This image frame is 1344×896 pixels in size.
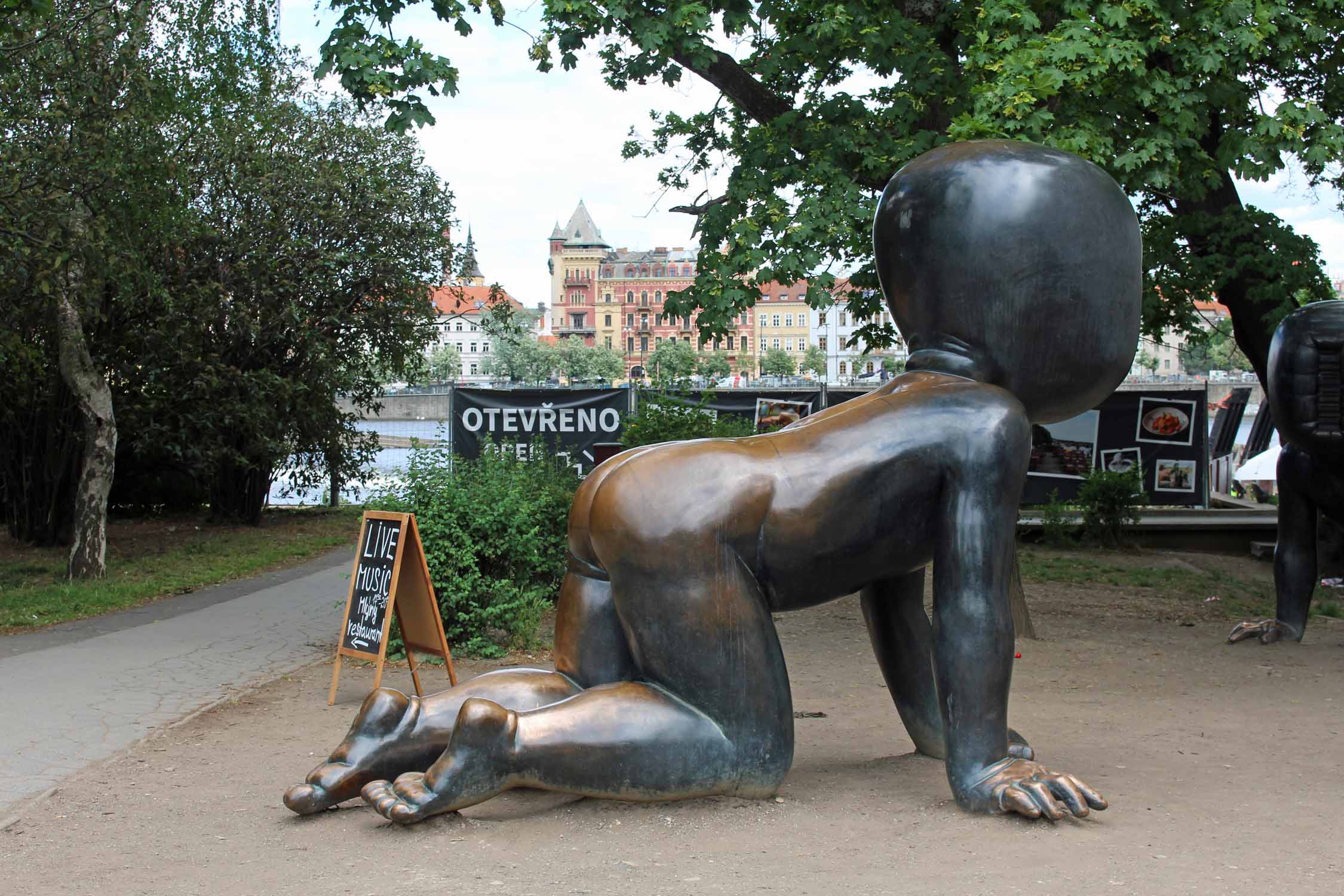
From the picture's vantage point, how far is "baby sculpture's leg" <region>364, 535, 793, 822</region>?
12.4ft

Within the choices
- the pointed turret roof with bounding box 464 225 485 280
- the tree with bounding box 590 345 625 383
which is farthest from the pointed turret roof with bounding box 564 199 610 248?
the pointed turret roof with bounding box 464 225 485 280

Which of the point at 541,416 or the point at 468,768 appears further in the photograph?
the point at 541,416

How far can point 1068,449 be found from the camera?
18.5 metres

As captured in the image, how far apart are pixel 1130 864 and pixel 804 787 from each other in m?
1.26

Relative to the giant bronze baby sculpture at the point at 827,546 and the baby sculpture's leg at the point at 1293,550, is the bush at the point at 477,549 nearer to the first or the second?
the giant bronze baby sculpture at the point at 827,546

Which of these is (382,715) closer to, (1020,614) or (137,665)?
(137,665)

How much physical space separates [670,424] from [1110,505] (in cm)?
748

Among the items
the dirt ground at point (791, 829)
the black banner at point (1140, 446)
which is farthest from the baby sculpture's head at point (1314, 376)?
the black banner at point (1140, 446)

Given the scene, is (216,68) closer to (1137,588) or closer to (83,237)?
(83,237)

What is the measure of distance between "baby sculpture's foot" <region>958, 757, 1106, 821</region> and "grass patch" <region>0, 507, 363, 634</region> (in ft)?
28.3

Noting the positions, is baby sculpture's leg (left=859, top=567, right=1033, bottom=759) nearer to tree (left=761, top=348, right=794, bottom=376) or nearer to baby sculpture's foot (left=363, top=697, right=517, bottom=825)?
baby sculpture's foot (left=363, top=697, right=517, bottom=825)

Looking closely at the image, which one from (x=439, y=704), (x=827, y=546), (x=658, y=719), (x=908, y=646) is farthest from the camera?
(x=908, y=646)

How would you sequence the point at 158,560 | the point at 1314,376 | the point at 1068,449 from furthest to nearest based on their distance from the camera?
the point at 1068,449, the point at 158,560, the point at 1314,376

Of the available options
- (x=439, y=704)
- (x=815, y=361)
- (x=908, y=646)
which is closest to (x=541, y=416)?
(x=908, y=646)
